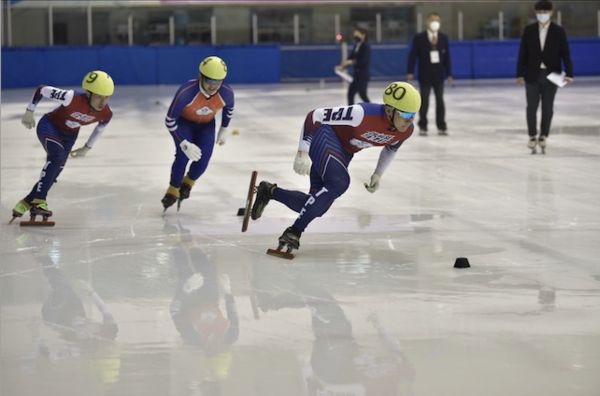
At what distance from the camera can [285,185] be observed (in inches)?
477

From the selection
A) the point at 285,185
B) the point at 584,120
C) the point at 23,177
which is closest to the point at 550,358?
the point at 285,185

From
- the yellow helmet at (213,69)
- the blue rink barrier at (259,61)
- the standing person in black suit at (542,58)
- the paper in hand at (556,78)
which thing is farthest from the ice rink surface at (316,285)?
the blue rink barrier at (259,61)

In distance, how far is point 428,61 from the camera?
17.5 meters

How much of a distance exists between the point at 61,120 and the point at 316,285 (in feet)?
11.4

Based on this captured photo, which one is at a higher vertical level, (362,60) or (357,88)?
(362,60)

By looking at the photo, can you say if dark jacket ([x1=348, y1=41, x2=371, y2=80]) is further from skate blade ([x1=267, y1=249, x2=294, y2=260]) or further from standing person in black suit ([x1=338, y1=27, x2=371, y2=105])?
skate blade ([x1=267, y1=249, x2=294, y2=260])

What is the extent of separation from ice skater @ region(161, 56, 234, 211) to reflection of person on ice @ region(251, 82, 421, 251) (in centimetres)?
165

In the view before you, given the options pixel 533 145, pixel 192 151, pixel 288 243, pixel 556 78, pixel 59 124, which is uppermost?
pixel 556 78

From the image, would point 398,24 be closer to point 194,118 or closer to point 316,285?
point 194,118

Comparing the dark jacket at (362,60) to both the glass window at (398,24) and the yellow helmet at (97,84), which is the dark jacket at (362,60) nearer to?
the yellow helmet at (97,84)

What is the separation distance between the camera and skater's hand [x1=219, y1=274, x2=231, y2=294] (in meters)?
7.05

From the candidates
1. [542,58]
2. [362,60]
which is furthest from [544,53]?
[362,60]

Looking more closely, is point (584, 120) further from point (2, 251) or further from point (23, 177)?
point (2, 251)

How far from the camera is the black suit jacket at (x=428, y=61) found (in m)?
17.5
